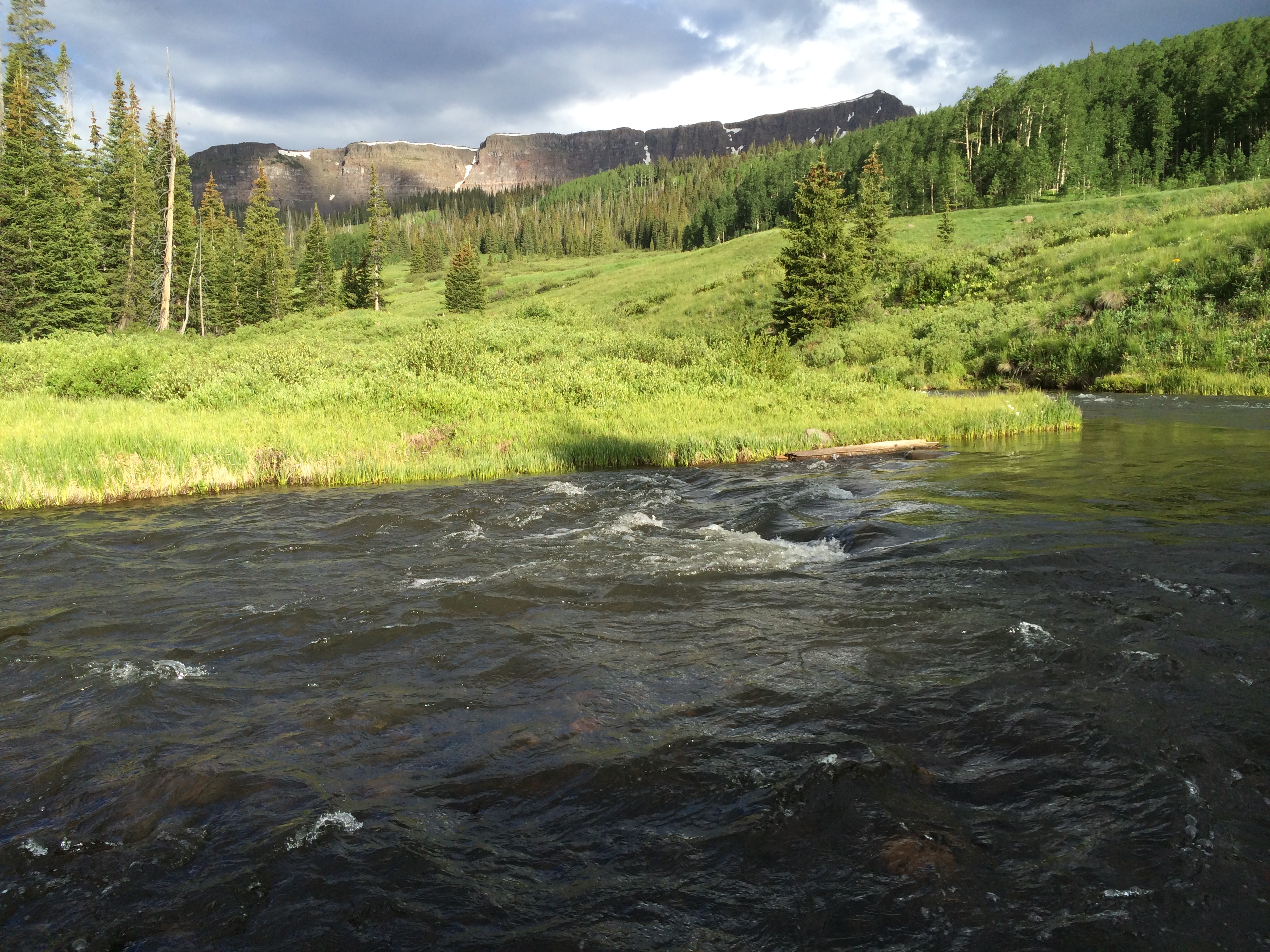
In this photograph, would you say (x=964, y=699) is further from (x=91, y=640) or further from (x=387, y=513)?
(x=387, y=513)

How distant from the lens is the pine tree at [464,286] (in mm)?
64562

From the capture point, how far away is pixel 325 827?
3.96m

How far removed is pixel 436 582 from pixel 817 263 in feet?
116

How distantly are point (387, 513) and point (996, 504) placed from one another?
9103 millimetres

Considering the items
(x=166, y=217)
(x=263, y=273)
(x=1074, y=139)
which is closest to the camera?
(x=166, y=217)

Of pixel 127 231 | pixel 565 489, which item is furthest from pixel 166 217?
pixel 565 489

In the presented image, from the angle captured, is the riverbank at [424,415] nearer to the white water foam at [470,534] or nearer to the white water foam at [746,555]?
the white water foam at [470,534]

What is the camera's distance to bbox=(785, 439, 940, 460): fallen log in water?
1672cm

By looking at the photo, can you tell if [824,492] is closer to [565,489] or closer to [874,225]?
[565,489]

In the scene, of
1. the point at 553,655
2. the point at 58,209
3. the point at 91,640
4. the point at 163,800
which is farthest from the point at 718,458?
the point at 58,209

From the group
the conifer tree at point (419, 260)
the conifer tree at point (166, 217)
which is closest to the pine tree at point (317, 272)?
the conifer tree at point (166, 217)

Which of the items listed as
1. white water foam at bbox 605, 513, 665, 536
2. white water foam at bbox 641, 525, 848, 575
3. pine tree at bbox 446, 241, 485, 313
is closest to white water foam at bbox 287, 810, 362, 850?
white water foam at bbox 641, 525, 848, 575

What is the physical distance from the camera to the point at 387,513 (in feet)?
38.6

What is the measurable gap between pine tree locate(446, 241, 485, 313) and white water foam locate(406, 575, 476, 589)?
192ft
